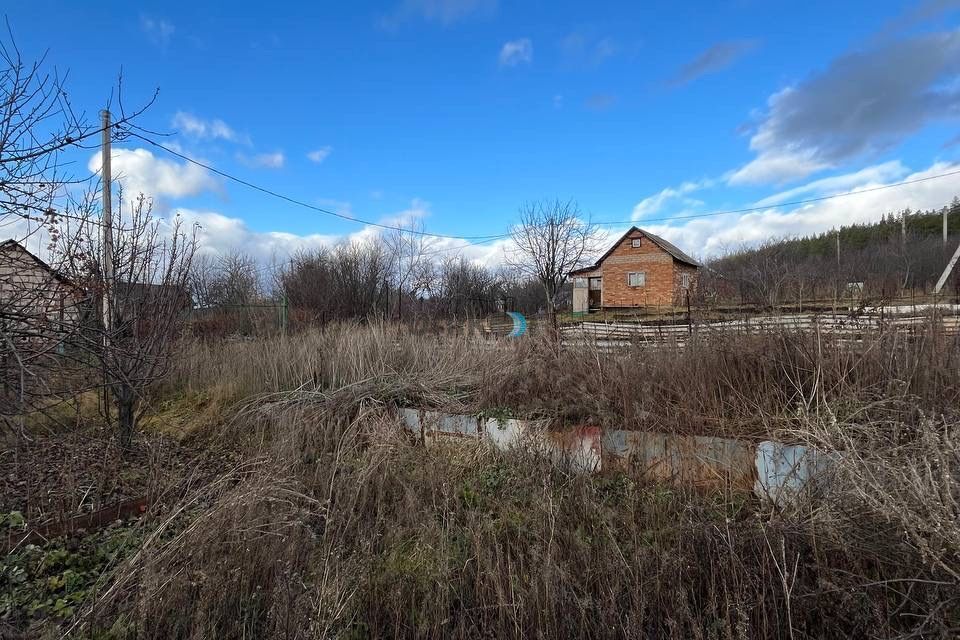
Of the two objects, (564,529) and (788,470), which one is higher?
(788,470)

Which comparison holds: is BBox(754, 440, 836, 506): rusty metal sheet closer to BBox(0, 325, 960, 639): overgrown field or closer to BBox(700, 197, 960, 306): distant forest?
BBox(0, 325, 960, 639): overgrown field

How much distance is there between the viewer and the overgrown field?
5.93 ft

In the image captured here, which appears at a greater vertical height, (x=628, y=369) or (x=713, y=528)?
(x=628, y=369)

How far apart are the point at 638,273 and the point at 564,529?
28.8 metres

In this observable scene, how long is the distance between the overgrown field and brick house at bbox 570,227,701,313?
2511 centimetres

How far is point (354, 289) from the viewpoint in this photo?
1522cm

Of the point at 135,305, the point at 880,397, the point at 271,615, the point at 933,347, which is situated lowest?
the point at 271,615

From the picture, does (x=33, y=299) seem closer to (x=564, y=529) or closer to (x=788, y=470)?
(x=564, y=529)

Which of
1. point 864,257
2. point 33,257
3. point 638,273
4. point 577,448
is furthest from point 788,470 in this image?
point 864,257

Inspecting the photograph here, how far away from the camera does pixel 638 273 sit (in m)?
29.2

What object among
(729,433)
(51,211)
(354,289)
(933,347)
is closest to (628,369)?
(729,433)

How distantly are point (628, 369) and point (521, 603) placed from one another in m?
2.49

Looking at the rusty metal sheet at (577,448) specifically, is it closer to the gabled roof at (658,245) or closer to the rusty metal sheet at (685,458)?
the rusty metal sheet at (685,458)

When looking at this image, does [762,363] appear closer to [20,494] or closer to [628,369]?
[628,369]
